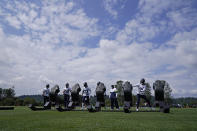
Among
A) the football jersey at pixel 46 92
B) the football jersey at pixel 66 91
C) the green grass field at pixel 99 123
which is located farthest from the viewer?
the football jersey at pixel 46 92

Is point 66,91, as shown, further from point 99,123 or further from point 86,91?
point 99,123

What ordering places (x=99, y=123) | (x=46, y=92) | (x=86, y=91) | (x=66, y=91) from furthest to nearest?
(x=46, y=92) → (x=66, y=91) → (x=86, y=91) → (x=99, y=123)

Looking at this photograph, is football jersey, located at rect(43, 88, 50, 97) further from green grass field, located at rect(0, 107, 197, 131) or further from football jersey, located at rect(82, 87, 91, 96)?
green grass field, located at rect(0, 107, 197, 131)

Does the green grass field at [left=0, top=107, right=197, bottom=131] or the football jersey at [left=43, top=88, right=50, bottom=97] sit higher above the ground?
the football jersey at [left=43, top=88, right=50, bottom=97]

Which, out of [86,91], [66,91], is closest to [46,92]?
[66,91]

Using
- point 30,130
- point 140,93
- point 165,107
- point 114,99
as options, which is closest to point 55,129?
point 30,130

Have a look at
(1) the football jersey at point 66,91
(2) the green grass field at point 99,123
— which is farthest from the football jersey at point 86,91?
(2) the green grass field at point 99,123

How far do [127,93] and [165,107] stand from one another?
11.0 ft

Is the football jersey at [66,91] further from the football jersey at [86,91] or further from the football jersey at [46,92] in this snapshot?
the football jersey at [46,92]

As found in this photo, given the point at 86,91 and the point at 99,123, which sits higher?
the point at 86,91

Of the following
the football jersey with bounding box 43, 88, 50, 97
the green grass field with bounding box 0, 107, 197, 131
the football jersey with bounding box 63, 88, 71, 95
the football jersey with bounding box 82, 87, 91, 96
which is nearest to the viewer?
the green grass field with bounding box 0, 107, 197, 131

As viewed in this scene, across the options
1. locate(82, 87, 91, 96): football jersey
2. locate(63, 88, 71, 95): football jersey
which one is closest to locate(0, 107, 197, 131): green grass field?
locate(82, 87, 91, 96): football jersey

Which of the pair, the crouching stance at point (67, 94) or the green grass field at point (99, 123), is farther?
the crouching stance at point (67, 94)

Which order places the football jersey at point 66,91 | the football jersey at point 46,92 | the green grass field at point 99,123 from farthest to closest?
1. the football jersey at point 46,92
2. the football jersey at point 66,91
3. the green grass field at point 99,123
